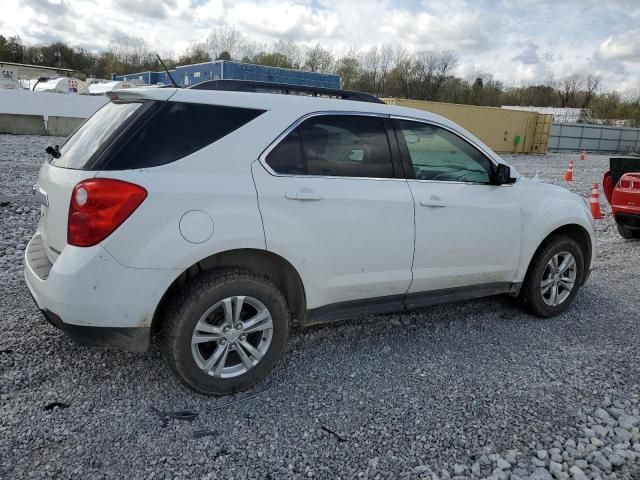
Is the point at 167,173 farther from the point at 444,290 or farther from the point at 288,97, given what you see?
the point at 444,290

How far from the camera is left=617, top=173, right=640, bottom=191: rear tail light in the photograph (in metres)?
7.12

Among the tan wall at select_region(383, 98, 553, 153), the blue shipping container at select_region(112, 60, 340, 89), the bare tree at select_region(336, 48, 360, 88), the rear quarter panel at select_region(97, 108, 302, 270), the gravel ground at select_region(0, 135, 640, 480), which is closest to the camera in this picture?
the gravel ground at select_region(0, 135, 640, 480)

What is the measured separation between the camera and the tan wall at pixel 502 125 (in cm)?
2739

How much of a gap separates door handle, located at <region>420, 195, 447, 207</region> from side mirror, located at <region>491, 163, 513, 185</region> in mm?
627

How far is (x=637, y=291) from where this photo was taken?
5480mm

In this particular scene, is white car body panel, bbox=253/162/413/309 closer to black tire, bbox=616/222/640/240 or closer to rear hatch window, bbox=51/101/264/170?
rear hatch window, bbox=51/101/264/170

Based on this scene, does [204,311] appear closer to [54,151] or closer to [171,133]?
[171,133]

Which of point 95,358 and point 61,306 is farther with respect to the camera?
point 95,358

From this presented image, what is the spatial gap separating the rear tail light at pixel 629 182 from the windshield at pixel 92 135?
6.95 metres

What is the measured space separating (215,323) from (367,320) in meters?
1.70

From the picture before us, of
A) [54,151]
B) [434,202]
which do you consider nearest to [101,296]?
[54,151]

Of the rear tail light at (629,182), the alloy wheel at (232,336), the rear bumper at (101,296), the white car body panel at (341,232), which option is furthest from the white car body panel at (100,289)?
the rear tail light at (629,182)

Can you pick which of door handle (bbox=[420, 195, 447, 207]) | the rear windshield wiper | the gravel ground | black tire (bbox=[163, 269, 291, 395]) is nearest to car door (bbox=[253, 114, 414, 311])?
door handle (bbox=[420, 195, 447, 207])

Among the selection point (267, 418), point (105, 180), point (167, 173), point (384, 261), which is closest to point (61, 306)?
point (105, 180)
